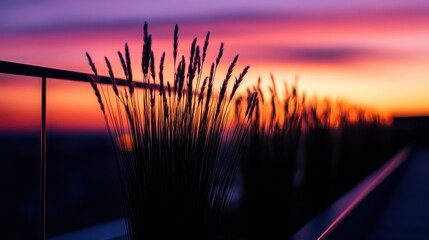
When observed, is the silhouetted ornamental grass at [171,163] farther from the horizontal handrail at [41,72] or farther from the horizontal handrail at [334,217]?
the horizontal handrail at [334,217]

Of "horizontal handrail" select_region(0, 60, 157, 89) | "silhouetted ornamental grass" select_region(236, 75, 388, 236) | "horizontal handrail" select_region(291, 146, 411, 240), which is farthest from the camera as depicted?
"silhouetted ornamental grass" select_region(236, 75, 388, 236)

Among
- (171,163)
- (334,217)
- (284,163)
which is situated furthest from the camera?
(284,163)

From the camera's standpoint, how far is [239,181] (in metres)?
2.76

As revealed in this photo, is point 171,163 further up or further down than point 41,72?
further down

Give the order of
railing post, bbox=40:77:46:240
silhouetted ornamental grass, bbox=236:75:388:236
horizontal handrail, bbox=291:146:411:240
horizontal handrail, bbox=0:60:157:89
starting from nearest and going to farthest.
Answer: horizontal handrail, bbox=0:60:157:89, railing post, bbox=40:77:46:240, horizontal handrail, bbox=291:146:411:240, silhouetted ornamental grass, bbox=236:75:388:236

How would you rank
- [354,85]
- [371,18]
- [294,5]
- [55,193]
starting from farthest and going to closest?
[354,85] < [371,18] < [294,5] < [55,193]

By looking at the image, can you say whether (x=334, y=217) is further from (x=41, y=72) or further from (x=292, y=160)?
(x=41, y=72)

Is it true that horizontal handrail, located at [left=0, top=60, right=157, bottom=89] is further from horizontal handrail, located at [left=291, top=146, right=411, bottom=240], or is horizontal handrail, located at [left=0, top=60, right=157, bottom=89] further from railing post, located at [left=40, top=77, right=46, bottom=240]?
horizontal handrail, located at [left=291, top=146, right=411, bottom=240]

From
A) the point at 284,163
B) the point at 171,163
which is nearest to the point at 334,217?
the point at 284,163

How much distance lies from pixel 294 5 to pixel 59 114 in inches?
108

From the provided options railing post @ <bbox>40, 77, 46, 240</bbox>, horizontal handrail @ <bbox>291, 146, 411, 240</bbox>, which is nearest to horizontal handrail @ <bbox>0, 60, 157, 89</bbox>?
railing post @ <bbox>40, 77, 46, 240</bbox>

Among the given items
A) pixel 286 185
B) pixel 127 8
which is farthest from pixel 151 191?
pixel 127 8

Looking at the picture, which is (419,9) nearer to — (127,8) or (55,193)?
(127,8)

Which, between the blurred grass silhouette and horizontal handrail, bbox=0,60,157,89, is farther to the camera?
the blurred grass silhouette
